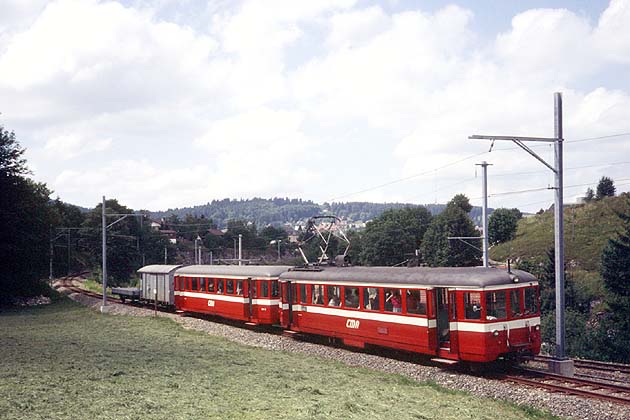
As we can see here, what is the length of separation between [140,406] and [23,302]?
42.0 meters

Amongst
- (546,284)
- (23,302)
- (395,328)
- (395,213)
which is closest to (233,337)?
(395,328)

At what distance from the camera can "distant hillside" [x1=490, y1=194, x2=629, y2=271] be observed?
269 ft

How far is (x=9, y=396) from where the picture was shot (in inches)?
517

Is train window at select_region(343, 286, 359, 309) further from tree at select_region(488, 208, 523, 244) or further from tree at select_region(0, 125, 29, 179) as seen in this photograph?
tree at select_region(488, 208, 523, 244)

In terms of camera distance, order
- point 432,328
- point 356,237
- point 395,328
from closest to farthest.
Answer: point 432,328 < point 395,328 < point 356,237

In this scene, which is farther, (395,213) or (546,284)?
(395,213)

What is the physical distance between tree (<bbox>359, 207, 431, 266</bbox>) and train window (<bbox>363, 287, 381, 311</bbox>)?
68000 millimetres

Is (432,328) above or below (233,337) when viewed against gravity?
above

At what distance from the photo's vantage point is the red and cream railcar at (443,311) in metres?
18.3

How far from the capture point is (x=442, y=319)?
19.5 meters

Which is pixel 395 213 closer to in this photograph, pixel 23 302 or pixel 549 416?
pixel 23 302

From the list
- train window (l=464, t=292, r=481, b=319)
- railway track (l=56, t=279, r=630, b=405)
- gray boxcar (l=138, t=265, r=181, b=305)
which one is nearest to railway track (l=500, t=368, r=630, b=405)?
railway track (l=56, t=279, r=630, b=405)

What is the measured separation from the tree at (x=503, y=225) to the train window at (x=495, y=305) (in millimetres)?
98851

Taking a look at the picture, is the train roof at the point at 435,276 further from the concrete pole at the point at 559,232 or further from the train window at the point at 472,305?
the concrete pole at the point at 559,232
